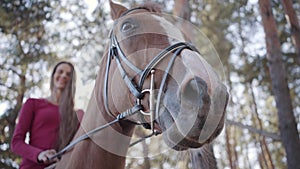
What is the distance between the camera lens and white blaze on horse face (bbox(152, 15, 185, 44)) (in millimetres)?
2562

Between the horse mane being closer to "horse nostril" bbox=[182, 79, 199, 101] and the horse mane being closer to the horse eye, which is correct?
the horse eye

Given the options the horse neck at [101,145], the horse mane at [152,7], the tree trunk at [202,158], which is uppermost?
the horse mane at [152,7]

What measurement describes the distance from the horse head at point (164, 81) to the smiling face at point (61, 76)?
1343 millimetres

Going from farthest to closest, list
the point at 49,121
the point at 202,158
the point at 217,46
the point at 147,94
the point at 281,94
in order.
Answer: the point at 217,46, the point at 281,94, the point at 49,121, the point at 202,158, the point at 147,94

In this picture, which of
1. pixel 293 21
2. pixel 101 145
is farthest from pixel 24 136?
pixel 293 21

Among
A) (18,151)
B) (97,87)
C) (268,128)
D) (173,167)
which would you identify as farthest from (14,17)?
(268,128)

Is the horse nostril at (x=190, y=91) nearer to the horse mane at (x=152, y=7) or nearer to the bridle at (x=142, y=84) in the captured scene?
the bridle at (x=142, y=84)

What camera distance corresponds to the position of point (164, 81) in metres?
2.26

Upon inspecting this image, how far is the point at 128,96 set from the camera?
259 centimetres

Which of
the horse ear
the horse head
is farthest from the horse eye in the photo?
the horse ear

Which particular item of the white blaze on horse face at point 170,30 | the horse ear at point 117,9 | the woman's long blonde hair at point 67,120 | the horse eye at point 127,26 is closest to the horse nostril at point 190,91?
the white blaze on horse face at point 170,30

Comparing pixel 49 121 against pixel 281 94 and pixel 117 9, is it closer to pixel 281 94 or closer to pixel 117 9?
pixel 117 9

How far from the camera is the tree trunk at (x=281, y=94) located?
584 centimetres

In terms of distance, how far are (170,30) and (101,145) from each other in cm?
100
